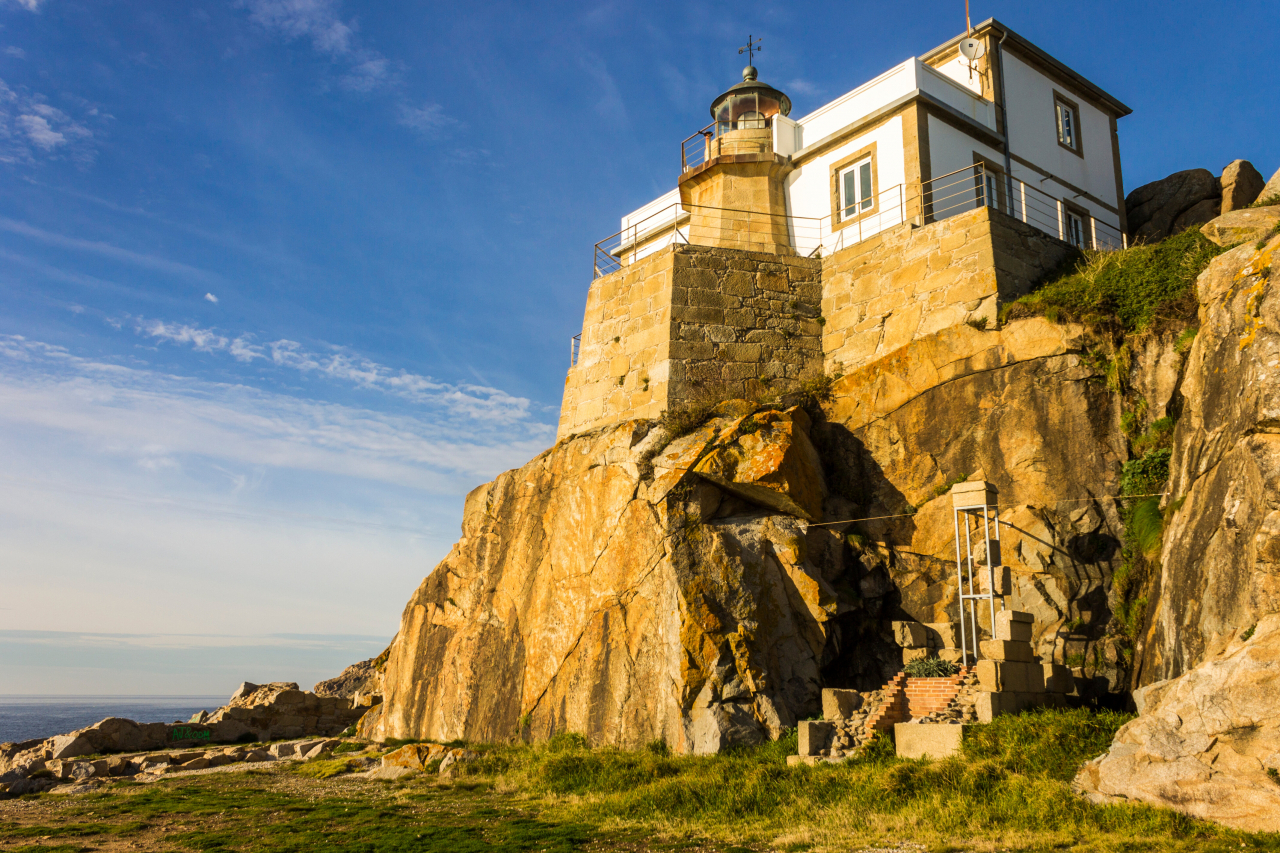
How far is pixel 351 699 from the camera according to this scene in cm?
3238

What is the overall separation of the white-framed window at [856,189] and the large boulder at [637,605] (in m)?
6.74

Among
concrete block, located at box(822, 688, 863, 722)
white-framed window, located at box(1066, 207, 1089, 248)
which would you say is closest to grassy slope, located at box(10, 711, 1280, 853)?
concrete block, located at box(822, 688, 863, 722)

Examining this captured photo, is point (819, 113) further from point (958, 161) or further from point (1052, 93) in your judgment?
point (1052, 93)

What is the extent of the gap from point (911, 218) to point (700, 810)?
13878mm

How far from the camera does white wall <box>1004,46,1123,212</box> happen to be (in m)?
23.1

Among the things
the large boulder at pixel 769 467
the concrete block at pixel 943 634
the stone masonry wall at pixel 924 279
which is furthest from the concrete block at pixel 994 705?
the stone masonry wall at pixel 924 279

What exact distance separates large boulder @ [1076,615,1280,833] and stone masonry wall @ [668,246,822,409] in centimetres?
1152

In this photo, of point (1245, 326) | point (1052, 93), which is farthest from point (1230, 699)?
point (1052, 93)

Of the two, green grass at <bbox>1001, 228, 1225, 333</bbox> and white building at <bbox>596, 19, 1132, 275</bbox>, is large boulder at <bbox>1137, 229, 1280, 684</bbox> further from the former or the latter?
white building at <bbox>596, 19, 1132, 275</bbox>

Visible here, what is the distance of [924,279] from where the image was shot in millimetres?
19156

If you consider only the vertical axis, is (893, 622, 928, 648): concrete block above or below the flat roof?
below

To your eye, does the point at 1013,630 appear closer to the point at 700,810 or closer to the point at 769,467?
the point at 700,810

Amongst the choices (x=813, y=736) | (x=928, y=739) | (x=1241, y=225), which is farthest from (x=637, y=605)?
(x=1241, y=225)

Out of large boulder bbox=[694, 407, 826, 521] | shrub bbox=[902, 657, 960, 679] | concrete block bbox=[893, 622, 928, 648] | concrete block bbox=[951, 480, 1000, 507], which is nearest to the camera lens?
shrub bbox=[902, 657, 960, 679]
